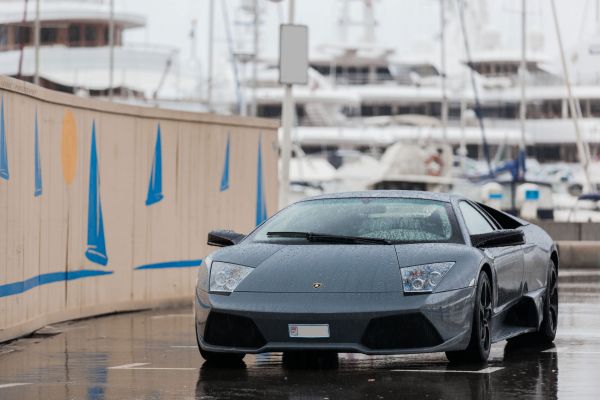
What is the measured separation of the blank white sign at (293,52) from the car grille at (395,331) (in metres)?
12.0

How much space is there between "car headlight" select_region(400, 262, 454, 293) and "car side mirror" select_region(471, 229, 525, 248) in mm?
697

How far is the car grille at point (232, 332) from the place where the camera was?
998 cm

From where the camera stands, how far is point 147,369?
10.6m

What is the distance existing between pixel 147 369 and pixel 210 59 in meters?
51.4

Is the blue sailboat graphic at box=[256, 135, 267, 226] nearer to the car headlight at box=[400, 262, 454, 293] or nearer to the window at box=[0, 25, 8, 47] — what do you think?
the car headlight at box=[400, 262, 454, 293]

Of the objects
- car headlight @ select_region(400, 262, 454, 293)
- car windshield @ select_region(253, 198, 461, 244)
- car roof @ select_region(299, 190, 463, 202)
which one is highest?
car roof @ select_region(299, 190, 463, 202)

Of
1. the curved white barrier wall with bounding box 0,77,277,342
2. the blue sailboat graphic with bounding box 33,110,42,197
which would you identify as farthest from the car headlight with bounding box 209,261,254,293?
the blue sailboat graphic with bounding box 33,110,42,197

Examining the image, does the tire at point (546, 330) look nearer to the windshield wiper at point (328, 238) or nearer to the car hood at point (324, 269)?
the windshield wiper at point (328, 238)

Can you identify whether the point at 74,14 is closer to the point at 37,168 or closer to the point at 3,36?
the point at 3,36

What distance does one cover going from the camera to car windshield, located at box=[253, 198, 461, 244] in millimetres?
10812

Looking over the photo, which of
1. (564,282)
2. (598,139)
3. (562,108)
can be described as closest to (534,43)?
(562,108)

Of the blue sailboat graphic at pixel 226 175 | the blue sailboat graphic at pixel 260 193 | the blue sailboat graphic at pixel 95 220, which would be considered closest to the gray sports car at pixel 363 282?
the blue sailboat graphic at pixel 95 220

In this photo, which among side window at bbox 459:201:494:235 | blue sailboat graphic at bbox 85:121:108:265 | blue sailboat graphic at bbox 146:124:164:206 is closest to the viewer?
side window at bbox 459:201:494:235

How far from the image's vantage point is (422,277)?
10.0m
